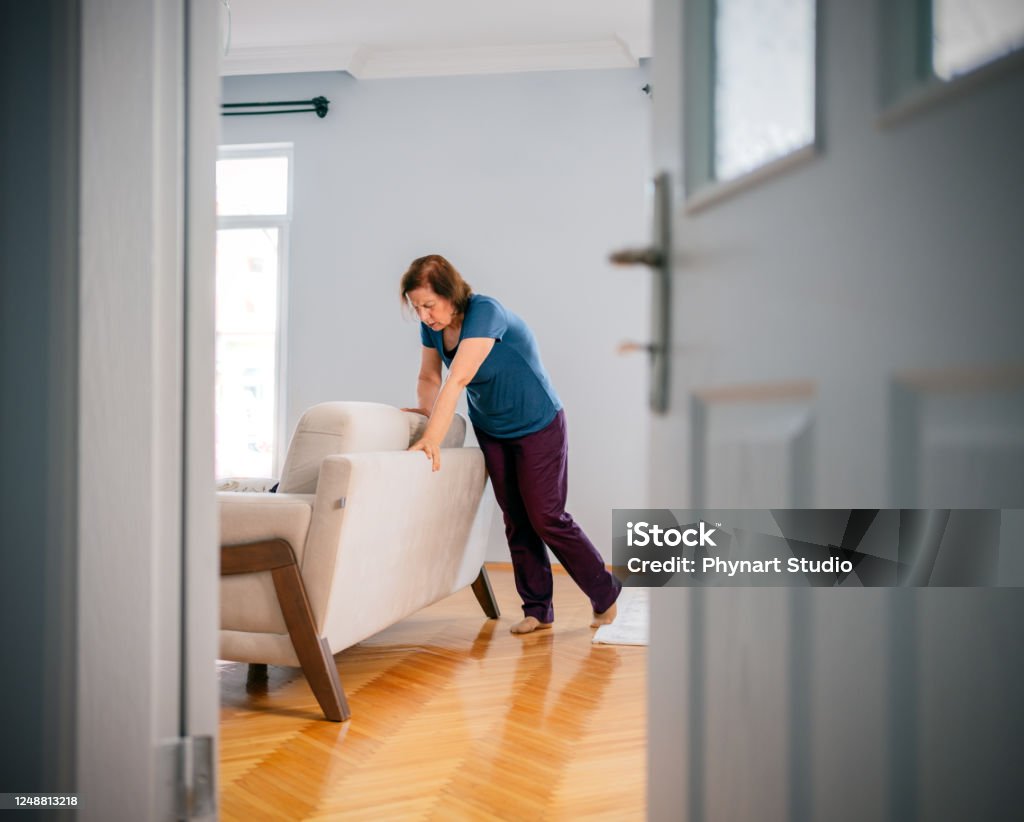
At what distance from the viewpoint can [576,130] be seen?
479cm

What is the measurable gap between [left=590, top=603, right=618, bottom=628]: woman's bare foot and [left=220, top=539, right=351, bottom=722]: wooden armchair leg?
1376mm

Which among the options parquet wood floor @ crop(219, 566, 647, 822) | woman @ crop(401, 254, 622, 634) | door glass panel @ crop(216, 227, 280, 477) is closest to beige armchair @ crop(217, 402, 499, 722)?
parquet wood floor @ crop(219, 566, 647, 822)

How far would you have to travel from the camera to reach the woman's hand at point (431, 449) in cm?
258

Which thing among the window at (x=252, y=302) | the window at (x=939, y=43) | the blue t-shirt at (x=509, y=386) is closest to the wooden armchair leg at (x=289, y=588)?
the blue t-shirt at (x=509, y=386)

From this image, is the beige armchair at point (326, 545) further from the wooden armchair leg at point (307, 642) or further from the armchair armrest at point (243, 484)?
the armchair armrest at point (243, 484)

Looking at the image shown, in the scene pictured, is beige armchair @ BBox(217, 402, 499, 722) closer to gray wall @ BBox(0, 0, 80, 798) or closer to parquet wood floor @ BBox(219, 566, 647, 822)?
parquet wood floor @ BBox(219, 566, 647, 822)

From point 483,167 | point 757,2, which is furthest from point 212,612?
point 483,167

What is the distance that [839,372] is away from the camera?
74 cm

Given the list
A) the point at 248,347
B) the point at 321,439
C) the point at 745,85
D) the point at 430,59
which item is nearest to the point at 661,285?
the point at 745,85

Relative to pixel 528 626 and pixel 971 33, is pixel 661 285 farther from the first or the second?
pixel 528 626

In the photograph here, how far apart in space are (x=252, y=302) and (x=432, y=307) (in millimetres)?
2641

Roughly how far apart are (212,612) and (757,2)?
1.01 metres

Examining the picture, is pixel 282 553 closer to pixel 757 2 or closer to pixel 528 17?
pixel 757 2

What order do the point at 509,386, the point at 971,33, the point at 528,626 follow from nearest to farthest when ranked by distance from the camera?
the point at 971,33 → the point at 509,386 → the point at 528,626
